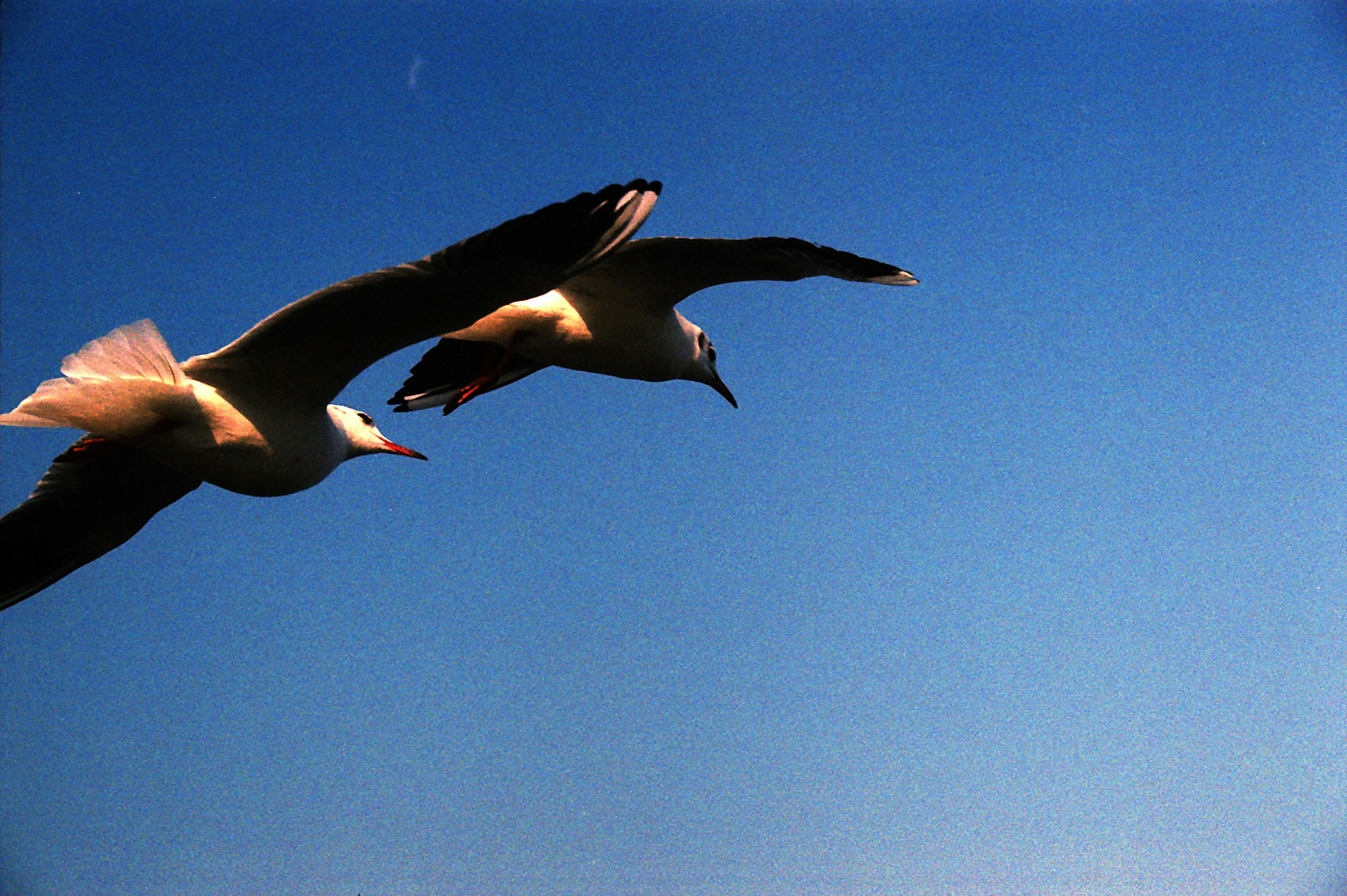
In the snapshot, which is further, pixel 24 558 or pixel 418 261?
pixel 24 558

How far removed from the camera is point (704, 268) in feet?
16.2

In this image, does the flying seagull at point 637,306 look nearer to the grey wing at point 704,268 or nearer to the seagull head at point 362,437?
the grey wing at point 704,268

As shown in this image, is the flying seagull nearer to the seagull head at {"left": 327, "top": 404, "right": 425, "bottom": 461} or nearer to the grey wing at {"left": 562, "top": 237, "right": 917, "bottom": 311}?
the grey wing at {"left": 562, "top": 237, "right": 917, "bottom": 311}

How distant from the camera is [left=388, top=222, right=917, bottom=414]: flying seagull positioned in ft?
15.9

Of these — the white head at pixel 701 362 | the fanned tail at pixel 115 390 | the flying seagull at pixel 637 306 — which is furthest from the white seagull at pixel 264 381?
the white head at pixel 701 362

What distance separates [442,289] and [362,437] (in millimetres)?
1767

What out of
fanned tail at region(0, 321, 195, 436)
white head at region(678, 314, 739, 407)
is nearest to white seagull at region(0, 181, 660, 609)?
fanned tail at region(0, 321, 195, 436)

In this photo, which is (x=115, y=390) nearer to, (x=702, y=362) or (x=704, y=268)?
(x=704, y=268)

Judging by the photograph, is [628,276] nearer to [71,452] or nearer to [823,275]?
[823,275]

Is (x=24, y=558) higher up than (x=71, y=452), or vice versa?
(x=71, y=452)

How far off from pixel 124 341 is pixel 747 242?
8.56 feet

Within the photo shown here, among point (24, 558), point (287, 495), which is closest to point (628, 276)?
point (287, 495)

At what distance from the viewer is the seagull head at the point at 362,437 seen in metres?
4.90

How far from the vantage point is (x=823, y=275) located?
5.13 m
